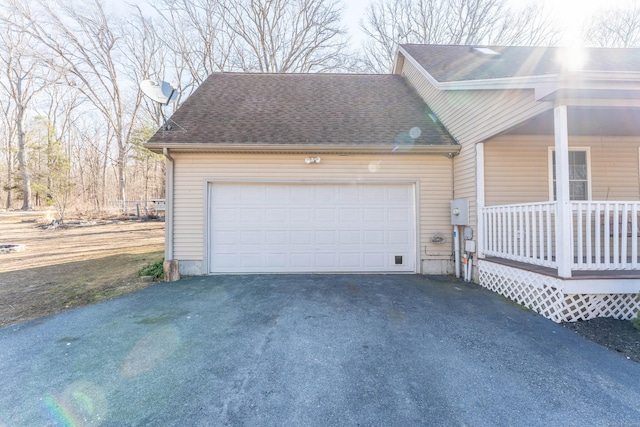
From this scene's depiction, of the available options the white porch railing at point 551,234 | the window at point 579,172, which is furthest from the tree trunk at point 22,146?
the window at point 579,172

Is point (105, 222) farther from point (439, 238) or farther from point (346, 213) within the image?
point (439, 238)

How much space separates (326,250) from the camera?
237 inches

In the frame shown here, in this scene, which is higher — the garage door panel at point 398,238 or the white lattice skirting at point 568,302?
the garage door panel at point 398,238

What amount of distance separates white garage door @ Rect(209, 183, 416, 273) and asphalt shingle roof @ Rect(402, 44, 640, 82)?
2597 mm

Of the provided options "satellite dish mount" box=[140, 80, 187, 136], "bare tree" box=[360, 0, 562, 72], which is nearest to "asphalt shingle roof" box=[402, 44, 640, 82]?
"satellite dish mount" box=[140, 80, 187, 136]

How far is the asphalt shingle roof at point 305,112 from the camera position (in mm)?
5934

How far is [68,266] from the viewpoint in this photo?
6836 mm

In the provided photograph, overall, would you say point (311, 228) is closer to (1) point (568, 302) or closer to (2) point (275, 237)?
(2) point (275, 237)

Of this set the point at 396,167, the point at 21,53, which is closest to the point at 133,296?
the point at 396,167

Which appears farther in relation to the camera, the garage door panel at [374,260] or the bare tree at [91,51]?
the bare tree at [91,51]

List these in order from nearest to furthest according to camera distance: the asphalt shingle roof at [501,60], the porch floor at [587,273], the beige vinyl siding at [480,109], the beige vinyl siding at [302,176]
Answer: the porch floor at [587,273] → the beige vinyl siding at [480,109] → the asphalt shingle roof at [501,60] → the beige vinyl siding at [302,176]

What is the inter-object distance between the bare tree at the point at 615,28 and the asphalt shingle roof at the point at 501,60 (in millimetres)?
8461

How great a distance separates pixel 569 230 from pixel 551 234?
2.35ft

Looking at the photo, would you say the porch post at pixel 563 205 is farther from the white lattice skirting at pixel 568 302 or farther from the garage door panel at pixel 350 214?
the garage door panel at pixel 350 214
